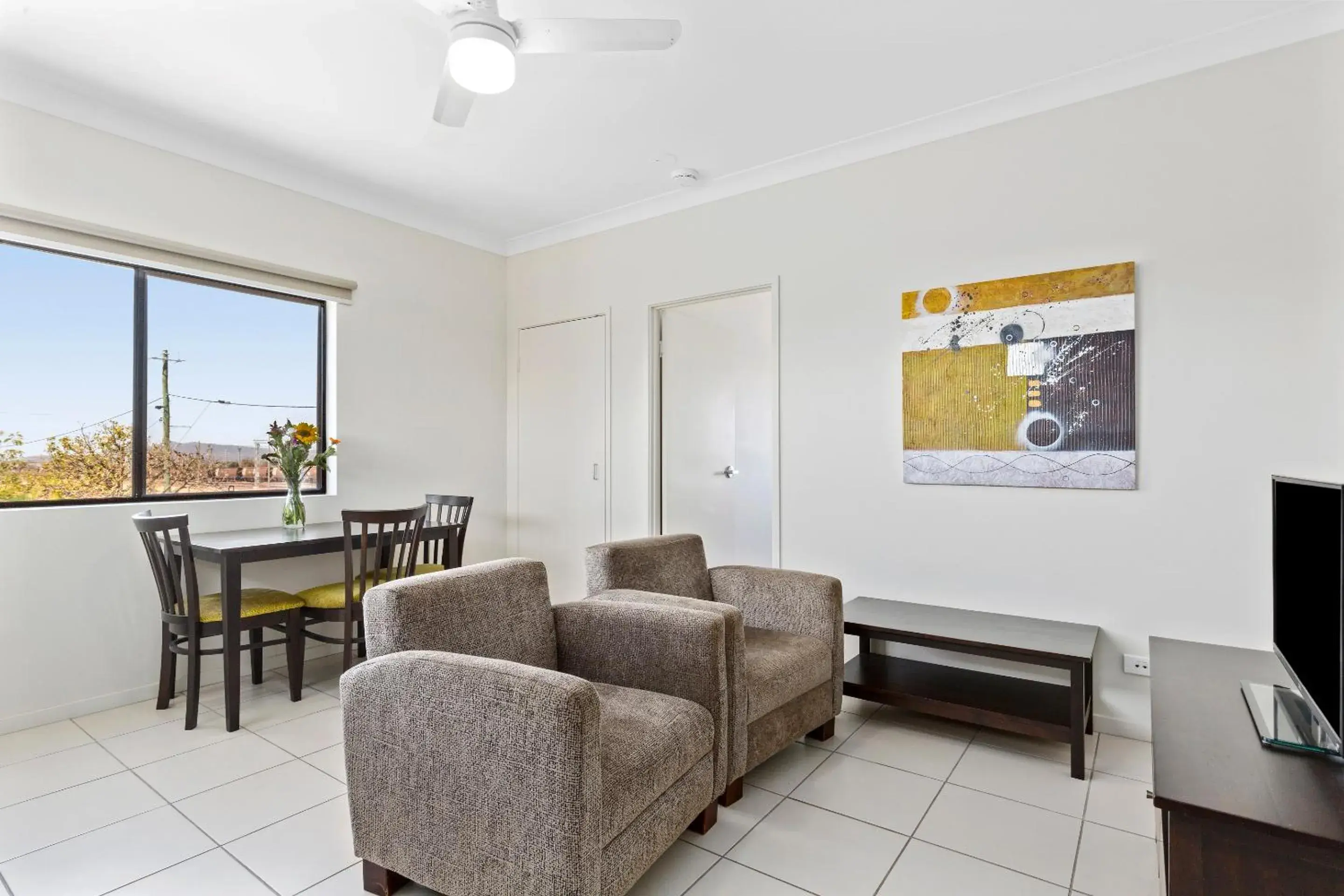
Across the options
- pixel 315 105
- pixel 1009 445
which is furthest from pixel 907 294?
pixel 315 105

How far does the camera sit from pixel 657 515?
160 inches

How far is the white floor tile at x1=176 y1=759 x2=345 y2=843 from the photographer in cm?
204

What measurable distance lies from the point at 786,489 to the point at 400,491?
2296 mm

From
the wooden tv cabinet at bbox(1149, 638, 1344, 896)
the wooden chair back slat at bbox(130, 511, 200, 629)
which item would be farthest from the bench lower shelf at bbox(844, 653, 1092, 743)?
the wooden chair back slat at bbox(130, 511, 200, 629)

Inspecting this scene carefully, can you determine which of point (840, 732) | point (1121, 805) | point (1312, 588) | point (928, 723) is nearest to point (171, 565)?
point (840, 732)

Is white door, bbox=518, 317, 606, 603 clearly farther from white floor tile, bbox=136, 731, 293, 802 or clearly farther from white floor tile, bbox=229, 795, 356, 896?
white floor tile, bbox=229, 795, 356, 896

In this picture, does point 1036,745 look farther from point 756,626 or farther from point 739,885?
point 739,885

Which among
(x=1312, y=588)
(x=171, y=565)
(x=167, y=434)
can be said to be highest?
(x=167, y=434)

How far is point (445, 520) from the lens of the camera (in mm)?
4039

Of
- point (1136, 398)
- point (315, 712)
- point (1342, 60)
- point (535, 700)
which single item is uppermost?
point (1342, 60)

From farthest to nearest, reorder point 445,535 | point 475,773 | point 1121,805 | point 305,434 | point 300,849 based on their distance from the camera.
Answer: point 445,535, point 305,434, point 1121,805, point 300,849, point 475,773

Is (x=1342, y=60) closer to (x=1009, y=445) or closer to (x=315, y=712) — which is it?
(x=1009, y=445)

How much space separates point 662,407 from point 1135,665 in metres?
2.60

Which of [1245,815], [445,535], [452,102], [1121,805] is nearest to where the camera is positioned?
[1245,815]
